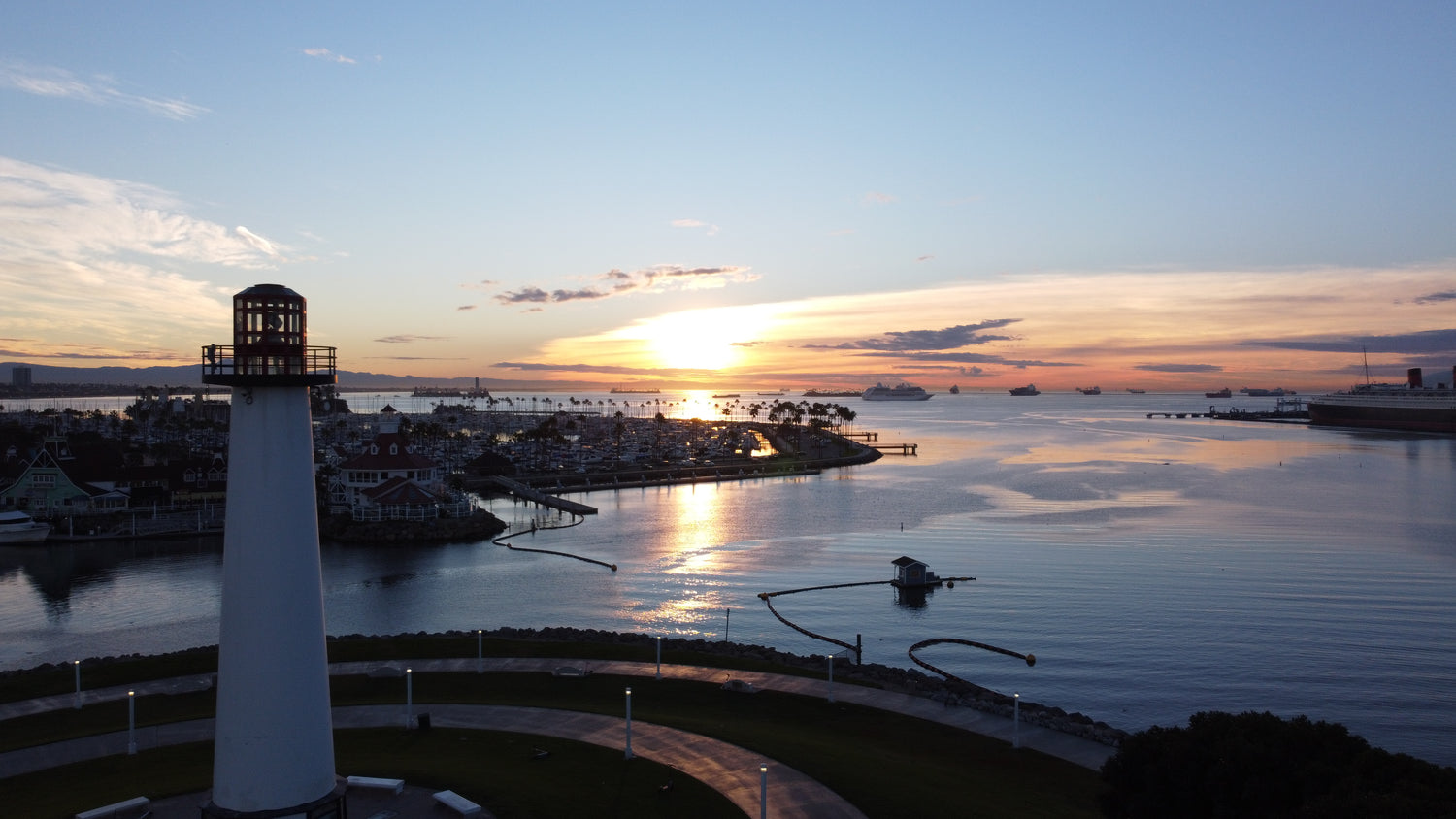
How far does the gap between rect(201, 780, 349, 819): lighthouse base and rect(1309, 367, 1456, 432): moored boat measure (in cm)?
18073

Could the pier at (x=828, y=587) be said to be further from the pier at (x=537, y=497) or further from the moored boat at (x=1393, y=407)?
the moored boat at (x=1393, y=407)

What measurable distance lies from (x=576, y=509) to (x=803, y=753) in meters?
49.7

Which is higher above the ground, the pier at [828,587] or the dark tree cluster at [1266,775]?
the dark tree cluster at [1266,775]

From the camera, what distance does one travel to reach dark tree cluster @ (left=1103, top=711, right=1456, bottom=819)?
8438 millimetres

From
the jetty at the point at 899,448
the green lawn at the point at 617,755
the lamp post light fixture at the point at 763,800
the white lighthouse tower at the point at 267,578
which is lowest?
the jetty at the point at 899,448

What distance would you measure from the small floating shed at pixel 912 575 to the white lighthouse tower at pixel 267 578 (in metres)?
30.6

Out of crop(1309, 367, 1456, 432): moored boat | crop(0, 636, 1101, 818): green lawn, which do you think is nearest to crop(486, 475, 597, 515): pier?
crop(0, 636, 1101, 818): green lawn

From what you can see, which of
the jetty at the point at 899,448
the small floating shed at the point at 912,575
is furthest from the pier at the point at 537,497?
the jetty at the point at 899,448

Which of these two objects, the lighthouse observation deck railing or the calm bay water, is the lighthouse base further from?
the calm bay water

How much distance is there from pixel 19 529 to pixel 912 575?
158 ft

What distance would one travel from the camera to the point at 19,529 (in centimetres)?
4644

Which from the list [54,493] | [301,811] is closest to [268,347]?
[301,811]

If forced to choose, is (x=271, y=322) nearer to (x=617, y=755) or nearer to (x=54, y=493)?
(x=617, y=755)

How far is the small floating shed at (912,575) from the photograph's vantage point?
37188mm
